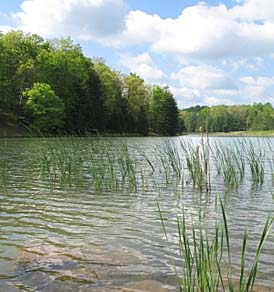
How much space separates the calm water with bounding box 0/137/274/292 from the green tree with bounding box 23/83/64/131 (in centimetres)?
4270

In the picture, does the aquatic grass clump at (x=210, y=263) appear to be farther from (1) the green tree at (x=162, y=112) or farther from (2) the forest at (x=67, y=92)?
(1) the green tree at (x=162, y=112)

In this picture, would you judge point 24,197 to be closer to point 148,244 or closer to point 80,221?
point 80,221

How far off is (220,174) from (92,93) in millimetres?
57647

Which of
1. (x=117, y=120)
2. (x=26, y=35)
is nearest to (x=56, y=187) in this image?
(x=26, y=35)

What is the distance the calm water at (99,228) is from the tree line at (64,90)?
40.1 metres

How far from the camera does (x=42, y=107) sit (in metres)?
55.5

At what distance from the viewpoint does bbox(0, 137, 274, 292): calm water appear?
204 inches

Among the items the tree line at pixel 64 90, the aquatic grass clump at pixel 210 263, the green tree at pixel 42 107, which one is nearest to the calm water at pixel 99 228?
the aquatic grass clump at pixel 210 263

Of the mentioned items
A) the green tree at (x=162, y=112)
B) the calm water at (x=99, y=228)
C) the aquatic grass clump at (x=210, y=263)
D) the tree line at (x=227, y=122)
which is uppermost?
the green tree at (x=162, y=112)

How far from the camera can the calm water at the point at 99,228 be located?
5176mm

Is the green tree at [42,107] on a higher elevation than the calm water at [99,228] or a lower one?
higher

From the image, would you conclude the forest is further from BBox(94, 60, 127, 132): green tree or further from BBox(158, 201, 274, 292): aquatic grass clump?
BBox(158, 201, 274, 292): aquatic grass clump

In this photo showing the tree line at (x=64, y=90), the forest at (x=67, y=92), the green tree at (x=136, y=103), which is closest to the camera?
the forest at (x=67, y=92)

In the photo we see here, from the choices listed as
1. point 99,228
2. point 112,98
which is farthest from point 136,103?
point 99,228
